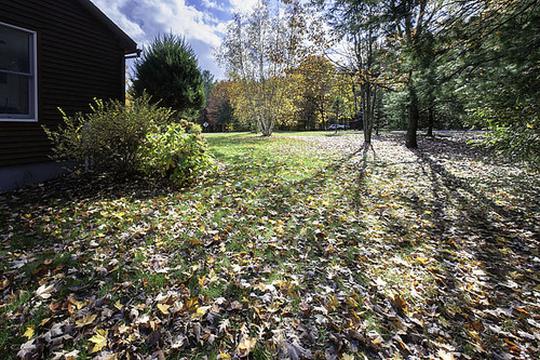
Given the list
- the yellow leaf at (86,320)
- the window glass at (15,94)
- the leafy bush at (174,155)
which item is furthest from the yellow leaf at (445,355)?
the window glass at (15,94)

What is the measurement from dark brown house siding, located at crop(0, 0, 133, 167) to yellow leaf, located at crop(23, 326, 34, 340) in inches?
188

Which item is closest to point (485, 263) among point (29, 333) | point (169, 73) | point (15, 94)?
point (29, 333)

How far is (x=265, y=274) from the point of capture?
2.90 metres

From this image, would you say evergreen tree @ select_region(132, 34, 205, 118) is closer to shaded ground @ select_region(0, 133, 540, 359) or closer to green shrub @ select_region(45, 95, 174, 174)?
green shrub @ select_region(45, 95, 174, 174)

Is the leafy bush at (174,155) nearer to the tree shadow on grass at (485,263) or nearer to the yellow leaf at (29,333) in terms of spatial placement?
the yellow leaf at (29,333)

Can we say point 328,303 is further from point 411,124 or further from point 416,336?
point 411,124

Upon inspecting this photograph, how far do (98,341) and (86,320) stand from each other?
294mm

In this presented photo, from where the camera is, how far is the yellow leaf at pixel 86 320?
2.12 metres

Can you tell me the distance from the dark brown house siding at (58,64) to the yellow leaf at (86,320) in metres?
4.94

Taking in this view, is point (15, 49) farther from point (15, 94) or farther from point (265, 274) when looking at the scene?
point (265, 274)

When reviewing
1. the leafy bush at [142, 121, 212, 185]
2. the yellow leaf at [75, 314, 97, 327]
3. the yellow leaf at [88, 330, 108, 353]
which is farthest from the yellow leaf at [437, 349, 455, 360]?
the leafy bush at [142, 121, 212, 185]

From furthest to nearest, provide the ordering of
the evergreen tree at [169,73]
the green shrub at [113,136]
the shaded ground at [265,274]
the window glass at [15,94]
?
the evergreen tree at [169,73], the window glass at [15,94], the green shrub at [113,136], the shaded ground at [265,274]

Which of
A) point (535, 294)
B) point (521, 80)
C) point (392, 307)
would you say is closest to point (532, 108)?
point (521, 80)

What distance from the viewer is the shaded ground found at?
2.08 metres
